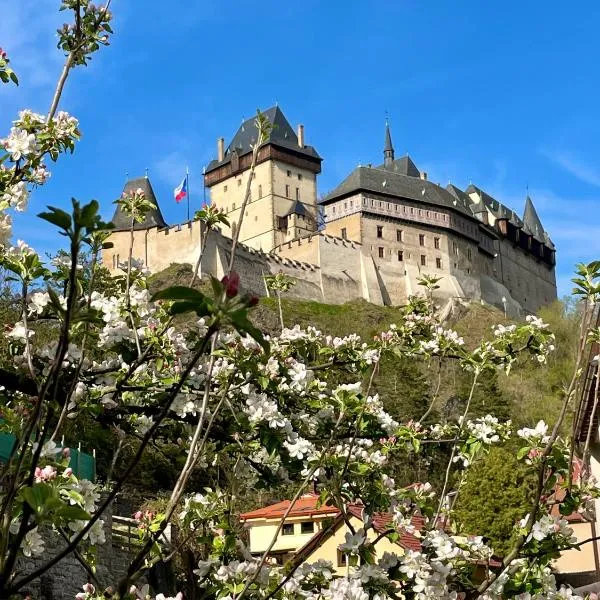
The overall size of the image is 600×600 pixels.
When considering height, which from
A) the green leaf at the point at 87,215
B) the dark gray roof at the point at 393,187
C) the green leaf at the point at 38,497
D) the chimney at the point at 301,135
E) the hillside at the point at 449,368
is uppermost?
the chimney at the point at 301,135

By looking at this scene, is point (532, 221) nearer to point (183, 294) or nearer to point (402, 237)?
point (402, 237)

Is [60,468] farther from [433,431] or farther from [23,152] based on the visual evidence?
[433,431]

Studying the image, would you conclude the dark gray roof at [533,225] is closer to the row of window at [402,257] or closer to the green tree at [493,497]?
the row of window at [402,257]

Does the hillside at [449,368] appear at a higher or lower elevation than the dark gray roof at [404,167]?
lower

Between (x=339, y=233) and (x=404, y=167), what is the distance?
1392 cm

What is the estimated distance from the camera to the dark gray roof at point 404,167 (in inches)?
3433

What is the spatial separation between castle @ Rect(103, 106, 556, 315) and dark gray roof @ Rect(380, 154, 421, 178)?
0.34ft

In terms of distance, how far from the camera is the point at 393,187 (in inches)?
3120

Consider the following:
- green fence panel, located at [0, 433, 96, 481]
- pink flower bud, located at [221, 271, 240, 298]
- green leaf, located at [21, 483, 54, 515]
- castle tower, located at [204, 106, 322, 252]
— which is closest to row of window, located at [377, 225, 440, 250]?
castle tower, located at [204, 106, 322, 252]

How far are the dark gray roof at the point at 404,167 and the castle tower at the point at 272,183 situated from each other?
8.24 meters

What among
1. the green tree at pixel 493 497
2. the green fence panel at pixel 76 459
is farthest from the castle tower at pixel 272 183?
the green fence panel at pixel 76 459

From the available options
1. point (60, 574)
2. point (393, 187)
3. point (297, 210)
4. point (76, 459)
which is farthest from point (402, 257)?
point (60, 574)

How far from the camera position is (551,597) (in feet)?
14.9

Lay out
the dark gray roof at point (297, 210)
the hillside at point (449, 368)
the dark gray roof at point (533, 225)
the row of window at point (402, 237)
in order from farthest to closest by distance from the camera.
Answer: the dark gray roof at point (533, 225), the dark gray roof at point (297, 210), the row of window at point (402, 237), the hillside at point (449, 368)
